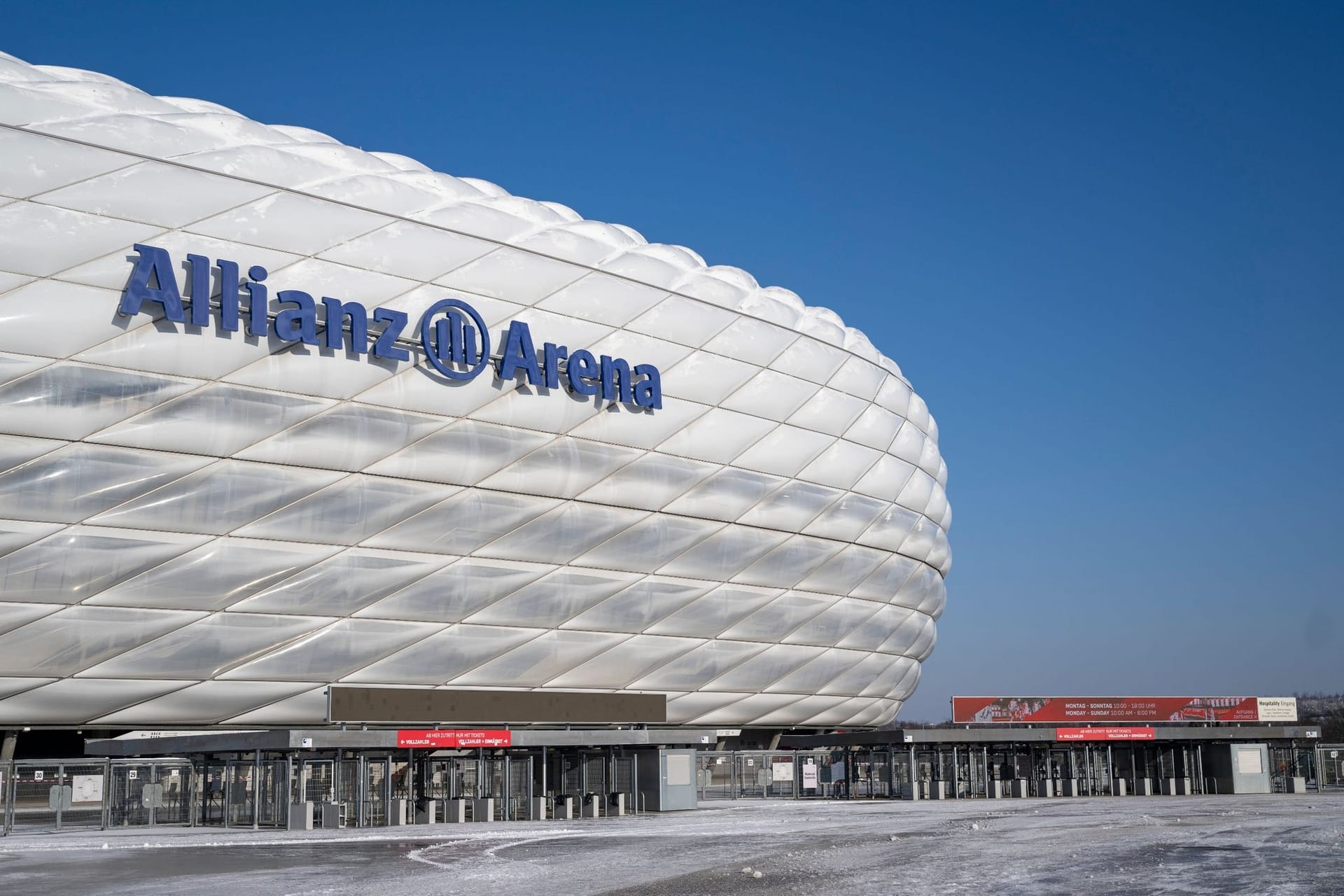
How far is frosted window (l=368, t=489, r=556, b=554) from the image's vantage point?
112 feet

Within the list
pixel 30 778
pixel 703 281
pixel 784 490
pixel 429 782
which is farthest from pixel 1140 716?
pixel 30 778

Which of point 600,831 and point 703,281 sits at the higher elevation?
point 703,281

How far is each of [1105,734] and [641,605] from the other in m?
17.3

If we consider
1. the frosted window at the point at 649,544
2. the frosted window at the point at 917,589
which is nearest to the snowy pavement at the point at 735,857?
the frosted window at the point at 649,544

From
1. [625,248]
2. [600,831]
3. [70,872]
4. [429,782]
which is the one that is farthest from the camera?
[625,248]

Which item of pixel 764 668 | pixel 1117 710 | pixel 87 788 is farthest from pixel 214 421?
pixel 1117 710

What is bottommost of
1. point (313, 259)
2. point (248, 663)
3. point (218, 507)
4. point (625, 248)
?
point (248, 663)

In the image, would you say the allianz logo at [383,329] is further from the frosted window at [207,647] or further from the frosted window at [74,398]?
the frosted window at [207,647]

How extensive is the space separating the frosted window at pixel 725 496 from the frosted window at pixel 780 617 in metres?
3.52

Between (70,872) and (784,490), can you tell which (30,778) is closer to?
(70,872)

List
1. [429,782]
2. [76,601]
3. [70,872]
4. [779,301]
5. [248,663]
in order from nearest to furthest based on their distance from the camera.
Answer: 1. [70,872]
2. [76,601]
3. [248,663]
4. [429,782]
5. [779,301]

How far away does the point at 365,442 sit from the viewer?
109 feet

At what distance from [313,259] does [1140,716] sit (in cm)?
4497

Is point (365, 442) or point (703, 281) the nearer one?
point (365, 442)
